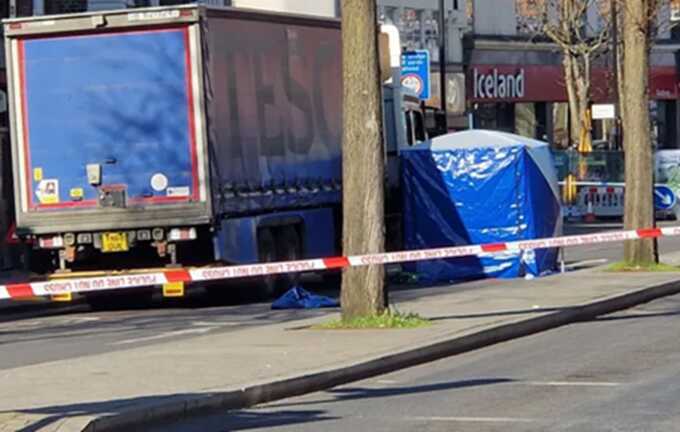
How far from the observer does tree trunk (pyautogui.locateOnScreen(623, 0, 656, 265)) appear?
79.1ft

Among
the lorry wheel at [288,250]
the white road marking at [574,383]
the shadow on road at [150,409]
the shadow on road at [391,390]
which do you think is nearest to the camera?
the shadow on road at [150,409]

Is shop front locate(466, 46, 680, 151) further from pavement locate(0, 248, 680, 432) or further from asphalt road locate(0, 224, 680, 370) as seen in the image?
pavement locate(0, 248, 680, 432)

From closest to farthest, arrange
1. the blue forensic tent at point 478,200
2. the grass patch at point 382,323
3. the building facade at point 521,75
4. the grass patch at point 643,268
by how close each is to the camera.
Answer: the grass patch at point 382,323
the grass patch at point 643,268
the blue forensic tent at point 478,200
the building facade at point 521,75

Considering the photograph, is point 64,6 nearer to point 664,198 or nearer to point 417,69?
point 417,69

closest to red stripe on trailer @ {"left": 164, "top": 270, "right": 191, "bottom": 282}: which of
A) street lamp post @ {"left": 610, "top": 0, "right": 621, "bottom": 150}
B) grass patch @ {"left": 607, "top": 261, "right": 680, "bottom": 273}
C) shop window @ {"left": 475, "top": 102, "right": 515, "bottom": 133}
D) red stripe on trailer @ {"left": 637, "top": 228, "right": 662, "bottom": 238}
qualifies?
red stripe on trailer @ {"left": 637, "top": 228, "right": 662, "bottom": 238}

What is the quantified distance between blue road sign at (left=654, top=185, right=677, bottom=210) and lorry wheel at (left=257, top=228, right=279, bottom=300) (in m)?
20.3

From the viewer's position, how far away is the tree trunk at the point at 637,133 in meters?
24.1

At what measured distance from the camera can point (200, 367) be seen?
13.8 metres

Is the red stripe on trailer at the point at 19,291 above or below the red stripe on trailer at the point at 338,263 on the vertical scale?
above

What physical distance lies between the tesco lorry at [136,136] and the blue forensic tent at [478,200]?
13.4 ft

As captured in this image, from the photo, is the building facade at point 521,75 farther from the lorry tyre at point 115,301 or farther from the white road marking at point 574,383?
the white road marking at point 574,383

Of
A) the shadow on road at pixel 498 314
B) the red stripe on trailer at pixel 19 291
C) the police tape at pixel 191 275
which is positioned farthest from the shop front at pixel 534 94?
the red stripe on trailer at pixel 19 291

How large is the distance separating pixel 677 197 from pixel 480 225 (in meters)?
18.5

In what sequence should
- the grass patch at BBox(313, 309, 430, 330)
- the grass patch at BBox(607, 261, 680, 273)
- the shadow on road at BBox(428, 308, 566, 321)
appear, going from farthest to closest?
the grass patch at BBox(607, 261, 680, 273) → the shadow on road at BBox(428, 308, 566, 321) → the grass patch at BBox(313, 309, 430, 330)
